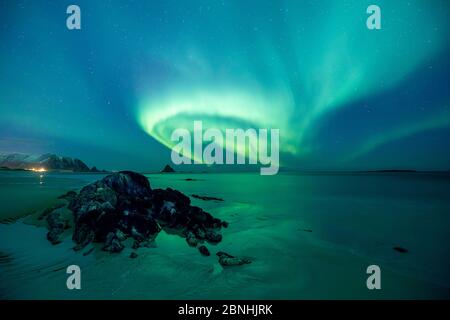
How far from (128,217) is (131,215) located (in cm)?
15

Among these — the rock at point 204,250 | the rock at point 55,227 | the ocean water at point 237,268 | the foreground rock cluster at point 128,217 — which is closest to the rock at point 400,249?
the ocean water at point 237,268

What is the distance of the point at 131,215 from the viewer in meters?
8.53

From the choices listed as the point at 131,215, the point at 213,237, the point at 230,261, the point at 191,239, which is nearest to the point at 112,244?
the point at 131,215

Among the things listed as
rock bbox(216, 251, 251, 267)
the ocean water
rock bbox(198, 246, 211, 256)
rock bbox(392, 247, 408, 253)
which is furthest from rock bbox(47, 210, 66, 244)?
rock bbox(392, 247, 408, 253)

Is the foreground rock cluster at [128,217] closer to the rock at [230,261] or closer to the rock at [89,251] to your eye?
the rock at [230,261]

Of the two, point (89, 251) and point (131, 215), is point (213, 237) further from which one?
point (89, 251)

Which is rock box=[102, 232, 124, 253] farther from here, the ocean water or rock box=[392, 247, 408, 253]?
rock box=[392, 247, 408, 253]

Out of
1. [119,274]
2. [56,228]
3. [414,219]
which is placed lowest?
[414,219]

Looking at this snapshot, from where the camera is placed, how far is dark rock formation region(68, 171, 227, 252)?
7527 mm

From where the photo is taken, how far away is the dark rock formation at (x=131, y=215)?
753 cm

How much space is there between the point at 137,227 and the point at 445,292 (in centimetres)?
1058
